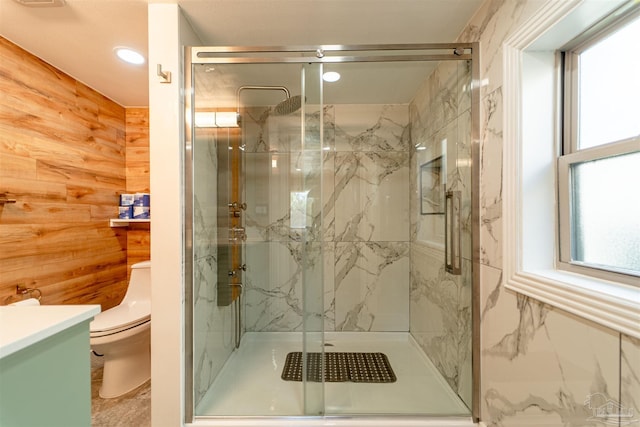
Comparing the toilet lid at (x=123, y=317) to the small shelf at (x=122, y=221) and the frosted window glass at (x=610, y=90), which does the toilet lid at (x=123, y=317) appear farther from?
the frosted window glass at (x=610, y=90)

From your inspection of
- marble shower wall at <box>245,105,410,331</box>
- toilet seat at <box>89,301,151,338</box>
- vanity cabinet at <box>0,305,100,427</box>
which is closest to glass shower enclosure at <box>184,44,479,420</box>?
marble shower wall at <box>245,105,410,331</box>

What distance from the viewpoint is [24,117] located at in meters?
1.59

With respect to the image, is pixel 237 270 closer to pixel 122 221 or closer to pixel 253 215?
pixel 253 215

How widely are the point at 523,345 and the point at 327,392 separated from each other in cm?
105

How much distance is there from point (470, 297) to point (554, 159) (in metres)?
0.76

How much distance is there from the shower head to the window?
1.40 metres

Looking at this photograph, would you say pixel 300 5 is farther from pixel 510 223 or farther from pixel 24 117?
pixel 24 117

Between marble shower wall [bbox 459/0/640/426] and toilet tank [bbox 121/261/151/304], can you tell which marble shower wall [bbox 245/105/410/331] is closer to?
toilet tank [bbox 121/261/151/304]

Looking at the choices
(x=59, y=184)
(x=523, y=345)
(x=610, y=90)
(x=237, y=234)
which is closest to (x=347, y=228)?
(x=237, y=234)

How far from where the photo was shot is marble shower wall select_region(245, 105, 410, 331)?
2281 mm

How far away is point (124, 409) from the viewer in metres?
1.62

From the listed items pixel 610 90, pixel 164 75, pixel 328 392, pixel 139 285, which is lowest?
pixel 328 392

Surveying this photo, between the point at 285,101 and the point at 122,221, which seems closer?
the point at 285,101

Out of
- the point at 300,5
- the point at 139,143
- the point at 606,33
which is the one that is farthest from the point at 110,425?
the point at 606,33
